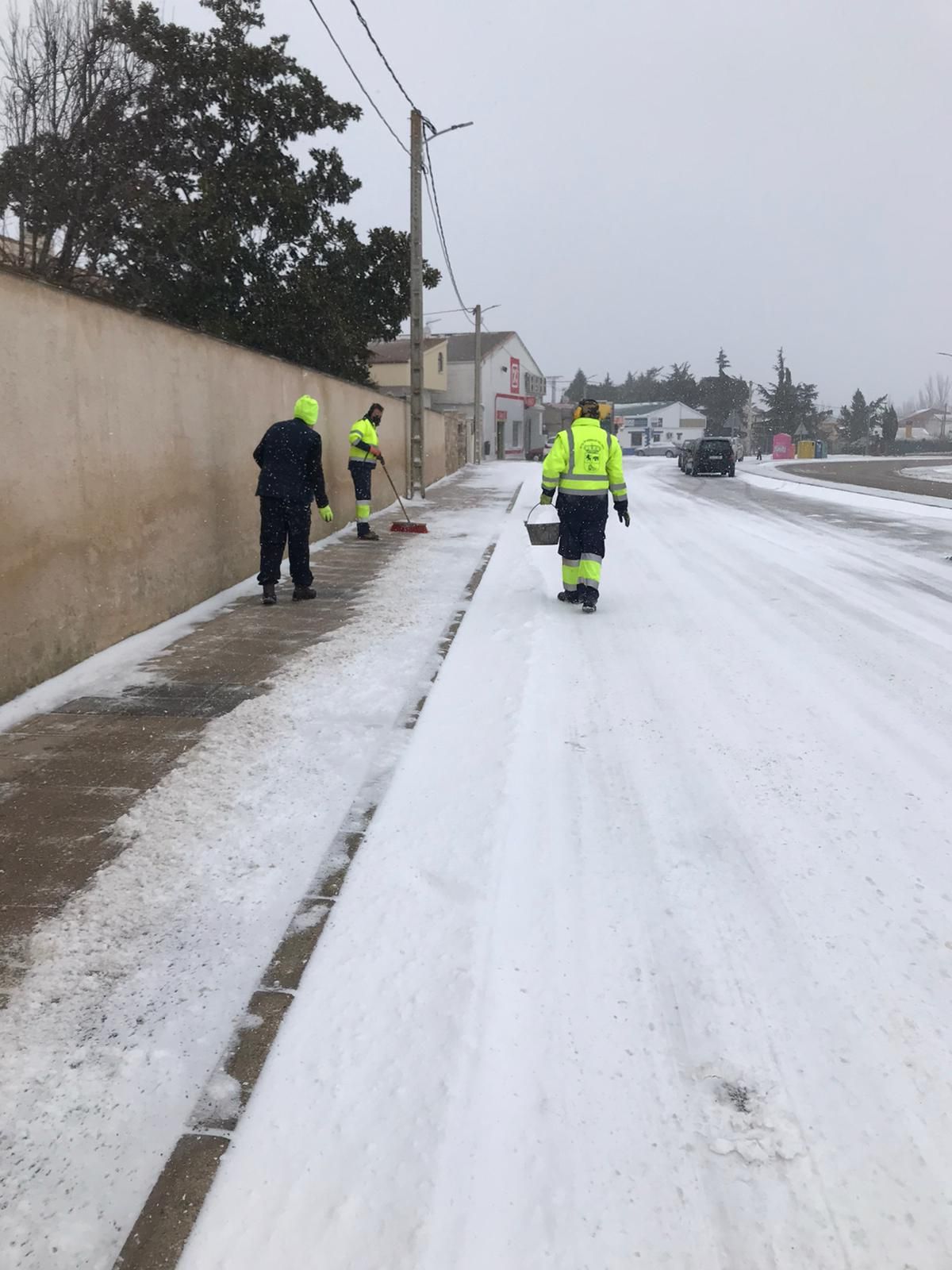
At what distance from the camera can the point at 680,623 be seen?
6.64 metres

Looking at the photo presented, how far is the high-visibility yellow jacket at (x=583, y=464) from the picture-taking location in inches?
271

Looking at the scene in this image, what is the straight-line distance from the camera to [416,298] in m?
16.9

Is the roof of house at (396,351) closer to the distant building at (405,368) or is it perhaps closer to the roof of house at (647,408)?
the distant building at (405,368)

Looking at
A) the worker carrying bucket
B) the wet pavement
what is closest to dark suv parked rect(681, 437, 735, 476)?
the worker carrying bucket

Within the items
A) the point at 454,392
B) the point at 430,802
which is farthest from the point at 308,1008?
the point at 454,392

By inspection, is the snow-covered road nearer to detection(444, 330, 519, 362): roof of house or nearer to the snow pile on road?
the snow pile on road

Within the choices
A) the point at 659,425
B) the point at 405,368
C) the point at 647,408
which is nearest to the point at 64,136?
the point at 405,368

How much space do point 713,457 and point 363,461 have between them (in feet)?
62.5

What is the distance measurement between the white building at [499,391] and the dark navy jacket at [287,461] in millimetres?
42856

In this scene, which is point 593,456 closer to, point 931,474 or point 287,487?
point 287,487

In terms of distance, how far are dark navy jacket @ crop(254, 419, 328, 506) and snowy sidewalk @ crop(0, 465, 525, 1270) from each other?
160cm

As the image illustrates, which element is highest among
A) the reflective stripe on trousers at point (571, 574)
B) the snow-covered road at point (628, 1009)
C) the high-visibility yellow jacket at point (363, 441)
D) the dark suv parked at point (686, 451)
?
the dark suv parked at point (686, 451)

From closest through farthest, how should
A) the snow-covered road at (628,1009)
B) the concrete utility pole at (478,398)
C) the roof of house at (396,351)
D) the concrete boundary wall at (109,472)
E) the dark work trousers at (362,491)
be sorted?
the snow-covered road at (628,1009), the concrete boundary wall at (109,472), the dark work trousers at (362,491), the concrete utility pole at (478,398), the roof of house at (396,351)

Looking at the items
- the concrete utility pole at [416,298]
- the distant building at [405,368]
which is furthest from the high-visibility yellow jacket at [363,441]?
the distant building at [405,368]
